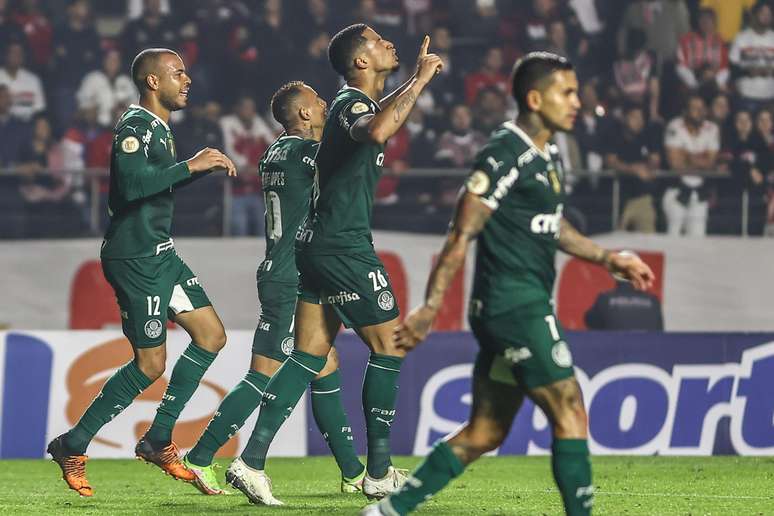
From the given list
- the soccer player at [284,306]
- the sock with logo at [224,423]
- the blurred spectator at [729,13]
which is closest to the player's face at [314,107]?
the soccer player at [284,306]

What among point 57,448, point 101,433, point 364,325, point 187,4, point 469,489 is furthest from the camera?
point 187,4

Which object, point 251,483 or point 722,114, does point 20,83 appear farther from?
point 251,483

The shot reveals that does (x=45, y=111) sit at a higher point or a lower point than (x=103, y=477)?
higher

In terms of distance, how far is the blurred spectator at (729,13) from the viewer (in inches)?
672

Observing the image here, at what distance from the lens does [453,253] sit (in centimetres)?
536

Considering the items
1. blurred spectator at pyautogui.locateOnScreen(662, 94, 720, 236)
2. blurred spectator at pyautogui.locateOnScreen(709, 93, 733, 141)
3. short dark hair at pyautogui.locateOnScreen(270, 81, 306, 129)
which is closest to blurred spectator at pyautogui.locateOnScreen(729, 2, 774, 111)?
blurred spectator at pyautogui.locateOnScreen(709, 93, 733, 141)

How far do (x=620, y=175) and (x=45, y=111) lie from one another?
613 centimetres

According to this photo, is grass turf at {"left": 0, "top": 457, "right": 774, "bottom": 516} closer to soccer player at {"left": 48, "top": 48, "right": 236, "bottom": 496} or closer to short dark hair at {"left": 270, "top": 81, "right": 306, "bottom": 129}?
soccer player at {"left": 48, "top": 48, "right": 236, "bottom": 496}

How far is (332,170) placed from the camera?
287 inches

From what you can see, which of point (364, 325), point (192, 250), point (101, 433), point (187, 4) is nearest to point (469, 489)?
point (364, 325)

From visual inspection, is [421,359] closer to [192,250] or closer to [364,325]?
[192,250]

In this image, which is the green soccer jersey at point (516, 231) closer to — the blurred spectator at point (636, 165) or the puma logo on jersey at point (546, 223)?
the puma logo on jersey at point (546, 223)

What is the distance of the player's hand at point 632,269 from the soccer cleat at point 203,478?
3.02 meters

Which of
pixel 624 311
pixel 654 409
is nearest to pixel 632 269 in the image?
pixel 654 409
